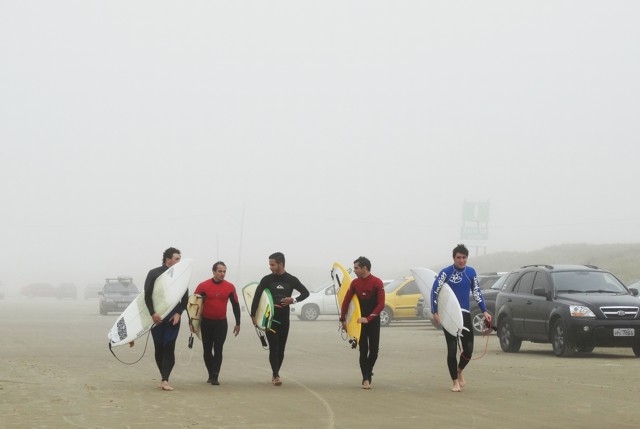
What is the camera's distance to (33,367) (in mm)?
19438

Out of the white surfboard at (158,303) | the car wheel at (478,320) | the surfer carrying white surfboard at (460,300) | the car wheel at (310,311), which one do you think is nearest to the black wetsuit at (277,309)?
the white surfboard at (158,303)

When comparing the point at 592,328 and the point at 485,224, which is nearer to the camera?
the point at 592,328

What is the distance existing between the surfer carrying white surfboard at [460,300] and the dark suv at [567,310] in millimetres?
6088

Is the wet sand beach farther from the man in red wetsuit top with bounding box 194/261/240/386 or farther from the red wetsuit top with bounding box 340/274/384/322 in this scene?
the red wetsuit top with bounding box 340/274/384/322

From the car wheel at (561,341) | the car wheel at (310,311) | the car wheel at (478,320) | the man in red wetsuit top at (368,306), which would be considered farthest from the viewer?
the car wheel at (310,311)

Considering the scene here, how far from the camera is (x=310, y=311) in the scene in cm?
4700

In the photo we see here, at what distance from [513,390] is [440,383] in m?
1.49

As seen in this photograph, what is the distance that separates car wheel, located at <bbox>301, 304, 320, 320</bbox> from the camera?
154 feet

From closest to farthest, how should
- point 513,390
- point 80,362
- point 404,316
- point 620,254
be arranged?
point 513,390
point 80,362
point 404,316
point 620,254

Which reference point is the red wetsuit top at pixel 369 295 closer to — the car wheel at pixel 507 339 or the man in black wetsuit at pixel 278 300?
the man in black wetsuit at pixel 278 300

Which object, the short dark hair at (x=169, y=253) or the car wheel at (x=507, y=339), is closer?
the short dark hair at (x=169, y=253)

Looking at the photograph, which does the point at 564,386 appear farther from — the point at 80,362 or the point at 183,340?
the point at 183,340

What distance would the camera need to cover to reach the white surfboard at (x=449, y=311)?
51.1 ft

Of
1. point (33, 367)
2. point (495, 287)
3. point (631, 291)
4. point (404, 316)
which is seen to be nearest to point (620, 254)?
point (404, 316)
